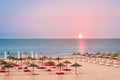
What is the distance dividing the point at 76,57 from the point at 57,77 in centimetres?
2100

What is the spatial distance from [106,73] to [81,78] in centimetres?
405

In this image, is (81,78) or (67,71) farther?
(67,71)

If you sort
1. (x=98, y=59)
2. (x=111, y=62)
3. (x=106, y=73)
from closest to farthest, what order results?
1. (x=106, y=73)
2. (x=111, y=62)
3. (x=98, y=59)

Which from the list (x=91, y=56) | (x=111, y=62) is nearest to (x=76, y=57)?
(x=91, y=56)

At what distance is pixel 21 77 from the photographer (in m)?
26.8

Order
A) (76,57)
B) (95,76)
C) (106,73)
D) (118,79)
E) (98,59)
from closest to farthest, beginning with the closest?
(118,79) → (95,76) → (106,73) → (98,59) → (76,57)

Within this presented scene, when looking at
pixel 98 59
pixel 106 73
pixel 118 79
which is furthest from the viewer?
pixel 98 59

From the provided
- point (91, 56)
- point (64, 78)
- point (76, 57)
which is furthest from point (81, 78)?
point (76, 57)

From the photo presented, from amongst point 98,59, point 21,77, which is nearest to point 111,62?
point 98,59

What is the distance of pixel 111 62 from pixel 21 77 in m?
14.4

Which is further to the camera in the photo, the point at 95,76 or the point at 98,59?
the point at 98,59

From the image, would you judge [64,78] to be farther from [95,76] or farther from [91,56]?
[91,56]

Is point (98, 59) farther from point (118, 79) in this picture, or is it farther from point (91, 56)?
point (118, 79)

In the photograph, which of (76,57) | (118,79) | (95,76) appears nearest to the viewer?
(118,79)
